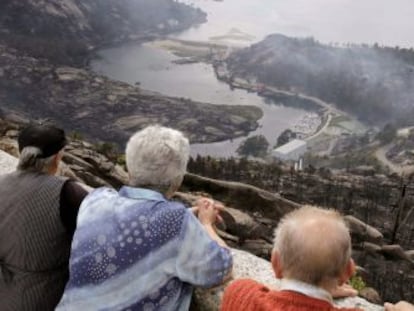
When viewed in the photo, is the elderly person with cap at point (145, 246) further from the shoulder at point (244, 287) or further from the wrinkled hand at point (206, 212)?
the wrinkled hand at point (206, 212)

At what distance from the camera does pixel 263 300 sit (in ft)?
6.72

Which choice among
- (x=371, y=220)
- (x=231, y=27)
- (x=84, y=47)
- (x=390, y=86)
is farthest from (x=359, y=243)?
(x=231, y=27)

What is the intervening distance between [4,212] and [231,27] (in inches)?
5951

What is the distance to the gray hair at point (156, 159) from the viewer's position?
2.35 meters

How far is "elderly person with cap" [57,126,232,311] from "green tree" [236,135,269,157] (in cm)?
6735

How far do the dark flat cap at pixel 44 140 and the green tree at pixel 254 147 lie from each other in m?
67.0

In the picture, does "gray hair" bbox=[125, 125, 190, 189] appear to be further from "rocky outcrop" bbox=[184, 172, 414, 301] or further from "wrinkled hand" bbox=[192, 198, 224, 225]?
"rocky outcrop" bbox=[184, 172, 414, 301]

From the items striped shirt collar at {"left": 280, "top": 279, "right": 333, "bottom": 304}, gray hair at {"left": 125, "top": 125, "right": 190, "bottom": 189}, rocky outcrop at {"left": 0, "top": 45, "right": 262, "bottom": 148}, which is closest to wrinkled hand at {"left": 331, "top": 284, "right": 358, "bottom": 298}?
striped shirt collar at {"left": 280, "top": 279, "right": 333, "bottom": 304}

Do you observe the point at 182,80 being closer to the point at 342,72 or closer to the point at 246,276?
the point at 342,72

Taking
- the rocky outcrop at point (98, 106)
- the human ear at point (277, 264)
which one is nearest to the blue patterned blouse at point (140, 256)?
the human ear at point (277, 264)

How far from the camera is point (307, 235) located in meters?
1.93

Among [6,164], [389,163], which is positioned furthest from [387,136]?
[6,164]

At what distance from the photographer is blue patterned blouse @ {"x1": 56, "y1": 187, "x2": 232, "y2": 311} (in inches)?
89.9

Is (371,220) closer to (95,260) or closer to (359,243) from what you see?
(359,243)
